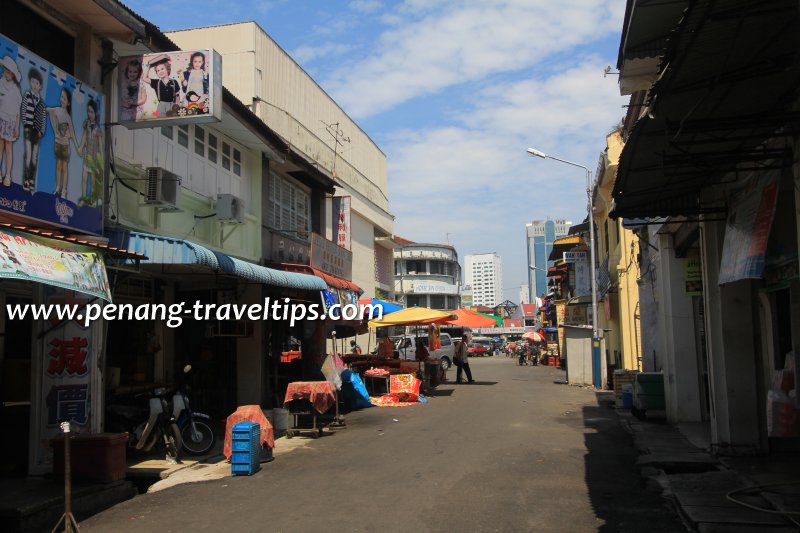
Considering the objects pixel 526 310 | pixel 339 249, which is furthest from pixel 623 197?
pixel 526 310

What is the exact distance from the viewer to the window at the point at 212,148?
46.0 ft

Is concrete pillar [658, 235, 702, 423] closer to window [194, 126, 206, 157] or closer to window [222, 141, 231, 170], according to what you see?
window [222, 141, 231, 170]

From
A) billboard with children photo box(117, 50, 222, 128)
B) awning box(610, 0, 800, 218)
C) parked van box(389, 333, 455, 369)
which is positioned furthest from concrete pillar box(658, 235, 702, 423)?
parked van box(389, 333, 455, 369)

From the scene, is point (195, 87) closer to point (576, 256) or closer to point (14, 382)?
point (14, 382)

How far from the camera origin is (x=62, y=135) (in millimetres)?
9000

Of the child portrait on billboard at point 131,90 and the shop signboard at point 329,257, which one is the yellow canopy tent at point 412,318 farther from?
the child portrait on billboard at point 131,90

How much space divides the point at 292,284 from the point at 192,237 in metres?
2.29

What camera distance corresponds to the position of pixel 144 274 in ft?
42.8

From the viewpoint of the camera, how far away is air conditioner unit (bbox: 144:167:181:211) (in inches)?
425

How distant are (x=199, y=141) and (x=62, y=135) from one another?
15.3 ft

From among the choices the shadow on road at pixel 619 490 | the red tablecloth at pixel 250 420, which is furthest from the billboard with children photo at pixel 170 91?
the shadow on road at pixel 619 490

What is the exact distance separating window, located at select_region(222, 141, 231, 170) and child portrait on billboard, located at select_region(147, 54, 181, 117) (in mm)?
4378

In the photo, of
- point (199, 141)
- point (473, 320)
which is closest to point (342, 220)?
point (473, 320)

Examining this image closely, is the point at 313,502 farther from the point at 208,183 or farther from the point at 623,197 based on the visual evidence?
the point at 208,183
